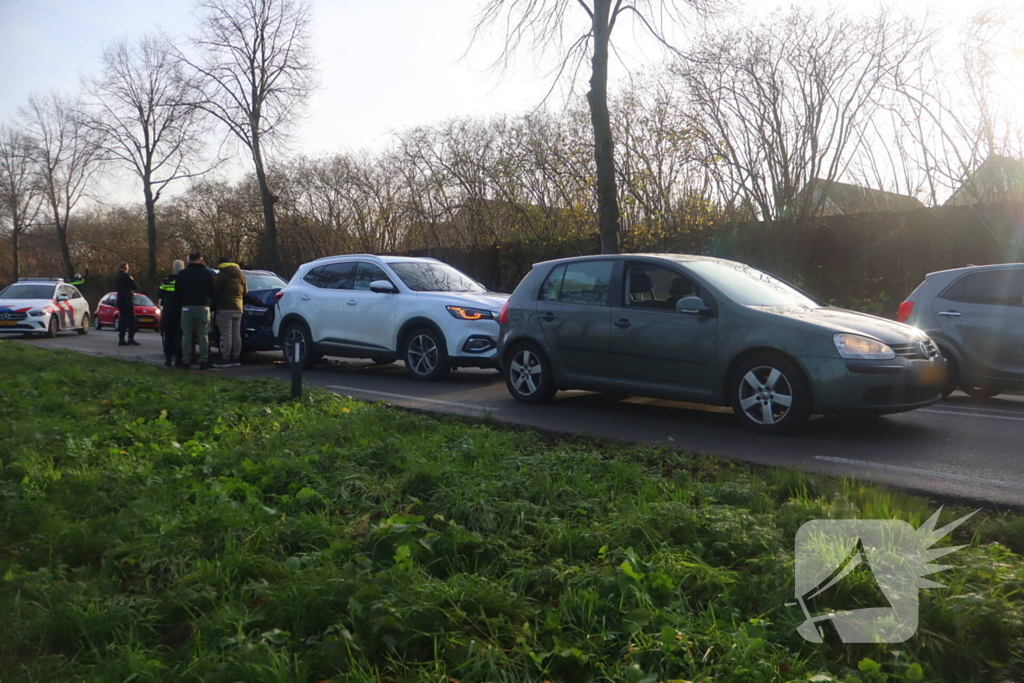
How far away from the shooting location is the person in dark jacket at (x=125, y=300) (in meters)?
19.0

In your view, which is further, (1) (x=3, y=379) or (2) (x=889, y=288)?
(2) (x=889, y=288)

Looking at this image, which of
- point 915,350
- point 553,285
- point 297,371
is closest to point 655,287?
point 553,285

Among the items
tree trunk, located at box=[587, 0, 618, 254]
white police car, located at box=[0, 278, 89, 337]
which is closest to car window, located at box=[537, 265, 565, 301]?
tree trunk, located at box=[587, 0, 618, 254]

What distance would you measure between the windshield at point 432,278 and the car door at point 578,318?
10.8 ft

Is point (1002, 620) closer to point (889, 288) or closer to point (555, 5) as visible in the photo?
point (555, 5)

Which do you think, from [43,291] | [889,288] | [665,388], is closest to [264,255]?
[43,291]

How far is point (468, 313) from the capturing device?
11414 millimetres

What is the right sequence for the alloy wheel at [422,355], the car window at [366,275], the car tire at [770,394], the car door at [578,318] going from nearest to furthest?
the car tire at [770,394], the car door at [578,318], the alloy wheel at [422,355], the car window at [366,275]

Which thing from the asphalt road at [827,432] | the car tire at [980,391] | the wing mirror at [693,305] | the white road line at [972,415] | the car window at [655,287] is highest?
the car window at [655,287]

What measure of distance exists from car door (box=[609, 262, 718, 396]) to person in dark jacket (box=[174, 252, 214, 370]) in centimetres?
778

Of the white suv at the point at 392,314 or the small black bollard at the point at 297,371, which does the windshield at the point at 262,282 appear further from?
the small black bollard at the point at 297,371

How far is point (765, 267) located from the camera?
19906 mm

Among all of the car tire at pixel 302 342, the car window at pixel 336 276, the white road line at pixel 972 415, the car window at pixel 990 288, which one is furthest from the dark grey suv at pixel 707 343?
the car tire at pixel 302 342

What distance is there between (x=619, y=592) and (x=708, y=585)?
388 mm
